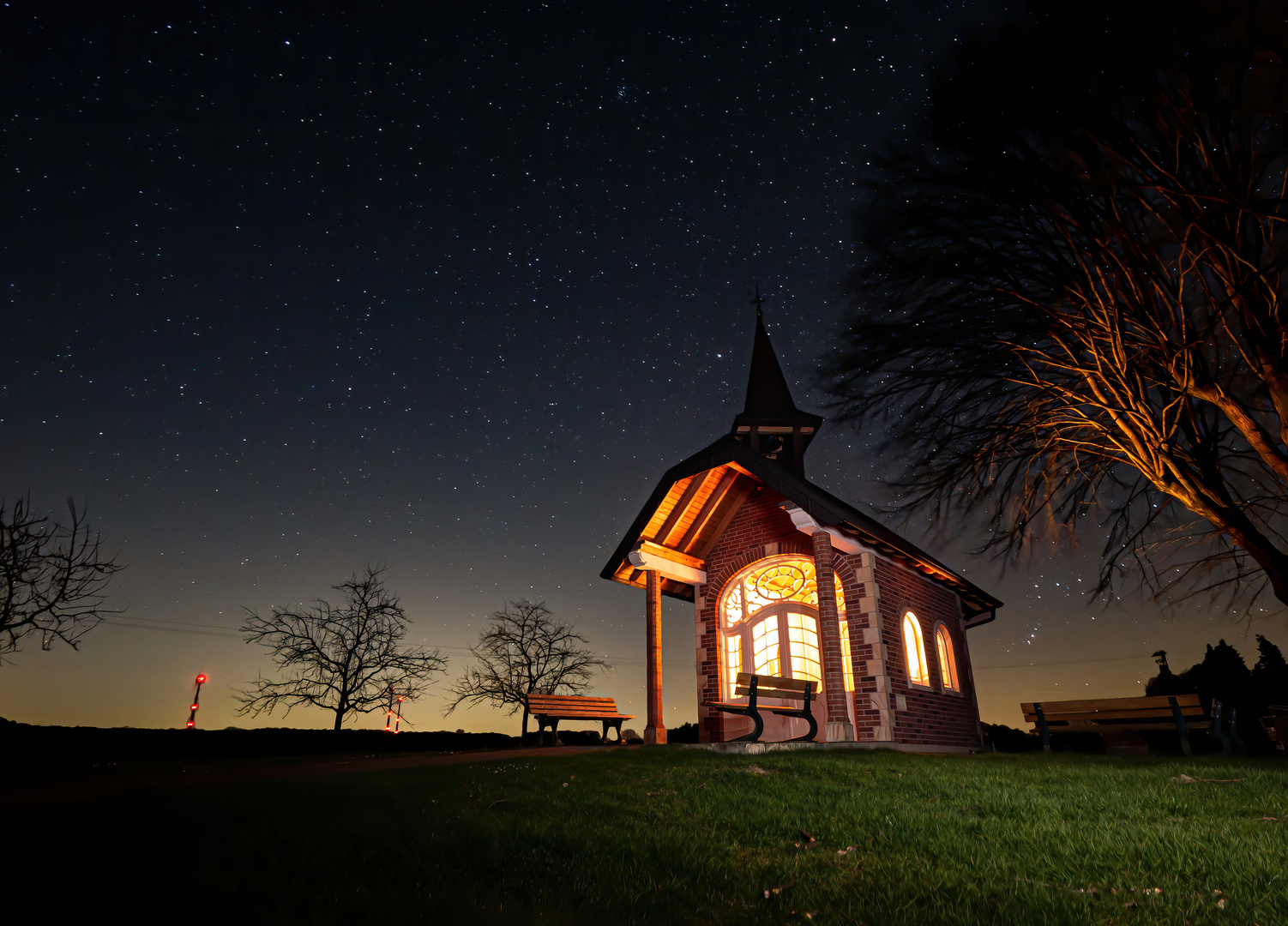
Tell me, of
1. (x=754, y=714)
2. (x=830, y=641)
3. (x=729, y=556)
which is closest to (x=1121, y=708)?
(x=830, y=641)

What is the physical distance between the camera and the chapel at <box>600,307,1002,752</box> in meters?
12.8

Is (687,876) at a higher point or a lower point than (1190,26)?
lower

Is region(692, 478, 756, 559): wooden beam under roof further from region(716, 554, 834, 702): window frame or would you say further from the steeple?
the steeple

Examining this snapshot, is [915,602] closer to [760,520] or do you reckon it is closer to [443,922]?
[760,520]

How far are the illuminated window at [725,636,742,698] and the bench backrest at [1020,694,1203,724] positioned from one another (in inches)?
239

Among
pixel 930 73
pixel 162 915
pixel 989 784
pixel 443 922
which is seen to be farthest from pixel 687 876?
pixel 930 73

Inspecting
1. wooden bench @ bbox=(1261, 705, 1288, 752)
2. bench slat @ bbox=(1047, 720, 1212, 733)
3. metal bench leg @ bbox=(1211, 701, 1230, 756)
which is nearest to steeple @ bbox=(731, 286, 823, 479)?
bench slat @ bbox=(1047, 720, 1212, 733)

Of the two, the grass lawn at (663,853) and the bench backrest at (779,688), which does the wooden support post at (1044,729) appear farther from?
the grass lawn at (663,853)

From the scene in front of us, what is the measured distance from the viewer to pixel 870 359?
9297mm

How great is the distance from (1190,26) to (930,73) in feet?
7.69

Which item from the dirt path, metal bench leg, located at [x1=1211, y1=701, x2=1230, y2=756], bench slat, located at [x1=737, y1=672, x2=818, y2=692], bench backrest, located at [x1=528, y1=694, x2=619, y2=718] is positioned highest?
bench slat, located at [x1=737, y1=672, x2=818, y2=692]

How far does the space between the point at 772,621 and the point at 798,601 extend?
772mm

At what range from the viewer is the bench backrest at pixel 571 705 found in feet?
46.3

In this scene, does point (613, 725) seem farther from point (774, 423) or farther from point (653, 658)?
point (774, 423)
